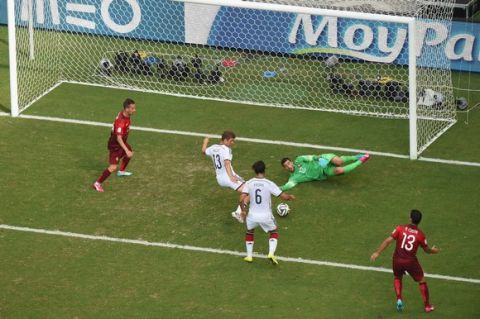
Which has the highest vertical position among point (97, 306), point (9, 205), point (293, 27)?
point (293, 27)

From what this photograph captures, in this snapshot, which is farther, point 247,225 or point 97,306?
point 247,225

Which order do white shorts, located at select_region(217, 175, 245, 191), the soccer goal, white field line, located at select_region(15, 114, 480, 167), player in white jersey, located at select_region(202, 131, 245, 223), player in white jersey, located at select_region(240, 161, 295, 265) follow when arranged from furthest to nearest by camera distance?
the soccer goal < white field line, located at select_region(15, 114, 480, 167) < white shorts, located at select_region(217, 175, 245, 191) < player in white jersey, located at select_region(202, 131, 245, 223) < player in white jersey, located at select_region(240, 161, 295, 265)

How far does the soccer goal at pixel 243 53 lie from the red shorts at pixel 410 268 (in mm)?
7267

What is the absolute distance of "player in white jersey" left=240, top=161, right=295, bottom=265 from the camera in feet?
61.8

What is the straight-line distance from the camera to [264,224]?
1900 cm

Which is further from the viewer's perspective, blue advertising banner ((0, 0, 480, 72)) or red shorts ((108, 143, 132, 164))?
blue advertising banner ((0, 0, 480, 72))

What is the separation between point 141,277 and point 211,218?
2.47m


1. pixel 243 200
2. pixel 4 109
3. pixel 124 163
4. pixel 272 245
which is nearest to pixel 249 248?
pixel 272 245

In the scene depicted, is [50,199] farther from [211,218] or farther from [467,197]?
[467,197]

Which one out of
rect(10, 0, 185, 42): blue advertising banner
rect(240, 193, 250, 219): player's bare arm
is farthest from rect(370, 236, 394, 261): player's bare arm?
rect(10, 0, 185, 42): blue advertising banner

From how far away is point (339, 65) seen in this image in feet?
88.8

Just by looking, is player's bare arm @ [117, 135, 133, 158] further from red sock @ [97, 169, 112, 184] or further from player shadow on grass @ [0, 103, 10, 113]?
player shadow on grass @ [0, 103, 10, 113]

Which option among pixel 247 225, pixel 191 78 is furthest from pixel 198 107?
pixel 247 225

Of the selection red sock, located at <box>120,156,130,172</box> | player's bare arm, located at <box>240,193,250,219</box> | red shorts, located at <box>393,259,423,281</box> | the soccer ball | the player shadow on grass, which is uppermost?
the player shadow on grass
